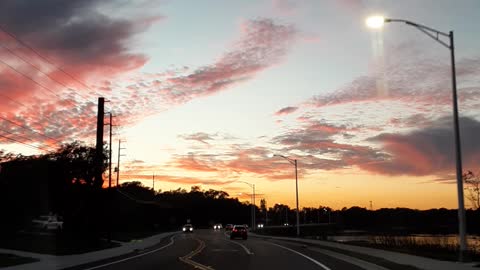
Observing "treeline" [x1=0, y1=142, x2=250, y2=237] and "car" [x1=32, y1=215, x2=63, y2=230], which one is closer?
"treeline" [x1=0, y1=142, x2=250, y2=237]

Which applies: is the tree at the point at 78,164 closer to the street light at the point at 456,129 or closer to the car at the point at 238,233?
the car at the point at 238,233

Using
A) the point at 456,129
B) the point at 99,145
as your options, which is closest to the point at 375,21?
the point at 456,129

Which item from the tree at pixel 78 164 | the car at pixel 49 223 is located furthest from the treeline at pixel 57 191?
the car at pixel 49 223

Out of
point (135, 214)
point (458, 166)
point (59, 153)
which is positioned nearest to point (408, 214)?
point (135, 214)

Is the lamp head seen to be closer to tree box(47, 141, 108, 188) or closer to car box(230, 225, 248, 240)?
tree box(47, 141, 108, 188)

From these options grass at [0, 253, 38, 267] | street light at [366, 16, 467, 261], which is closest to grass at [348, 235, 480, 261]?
street light at [366, 16, 467, 261]

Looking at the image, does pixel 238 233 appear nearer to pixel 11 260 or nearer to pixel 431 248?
pixel 431 248

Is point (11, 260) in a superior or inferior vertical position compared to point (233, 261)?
superior

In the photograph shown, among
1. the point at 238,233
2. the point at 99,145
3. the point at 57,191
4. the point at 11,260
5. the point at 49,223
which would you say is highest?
the point at 99,145

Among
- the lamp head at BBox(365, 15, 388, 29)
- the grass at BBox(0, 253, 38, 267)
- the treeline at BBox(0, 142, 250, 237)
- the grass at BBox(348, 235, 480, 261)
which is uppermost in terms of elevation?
the lamp head at BBox(365, 15, 388, 29)

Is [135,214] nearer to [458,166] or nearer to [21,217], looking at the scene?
[21,217]

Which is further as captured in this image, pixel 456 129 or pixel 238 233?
pixel 238 233

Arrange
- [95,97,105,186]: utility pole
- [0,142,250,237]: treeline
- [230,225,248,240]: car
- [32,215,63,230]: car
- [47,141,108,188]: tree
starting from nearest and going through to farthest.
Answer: [0,142,250,237]: treeline, [95,97,105,186]: utility pole, [47,141,108,188]: tree, [32,215,63,230]: car, [230,225,248,240]: car

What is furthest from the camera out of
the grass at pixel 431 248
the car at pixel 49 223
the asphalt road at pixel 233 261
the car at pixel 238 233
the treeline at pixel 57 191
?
the car at pixel 238 233
